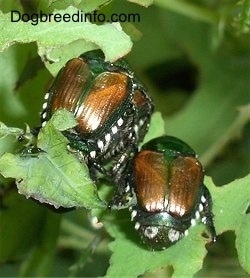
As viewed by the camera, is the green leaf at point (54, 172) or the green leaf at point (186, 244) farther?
the green leaf at point (186, 244)

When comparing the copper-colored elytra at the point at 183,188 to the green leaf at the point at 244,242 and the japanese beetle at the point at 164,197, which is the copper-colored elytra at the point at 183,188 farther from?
the green leaf at the point at 244,242

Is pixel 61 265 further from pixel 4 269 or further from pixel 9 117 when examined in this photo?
pixel 9 117

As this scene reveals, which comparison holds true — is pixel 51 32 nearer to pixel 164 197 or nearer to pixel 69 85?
pixel 69 85

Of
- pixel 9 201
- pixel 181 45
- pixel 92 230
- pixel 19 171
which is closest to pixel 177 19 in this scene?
pixel 181 45

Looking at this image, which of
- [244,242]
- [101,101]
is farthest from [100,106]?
[244,242]

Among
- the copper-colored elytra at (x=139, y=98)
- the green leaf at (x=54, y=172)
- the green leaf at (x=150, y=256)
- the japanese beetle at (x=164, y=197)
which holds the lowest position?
the green leaf at (x=150, y=256)

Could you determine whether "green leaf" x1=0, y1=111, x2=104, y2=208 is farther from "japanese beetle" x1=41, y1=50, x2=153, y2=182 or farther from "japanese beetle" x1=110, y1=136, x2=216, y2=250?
"japanese beetle" x1=110, y1=136, x2=216, y2=250

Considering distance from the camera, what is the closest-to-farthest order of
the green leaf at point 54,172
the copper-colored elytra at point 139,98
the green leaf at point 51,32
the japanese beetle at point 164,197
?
the green leaf at point 54,172
the green leaf at point 51,32
the japanese beetle at point 164,197
the copper-colored elytra at point 139,98

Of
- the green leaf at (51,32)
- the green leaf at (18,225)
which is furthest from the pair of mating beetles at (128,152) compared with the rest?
the green leaf at (18,225)
